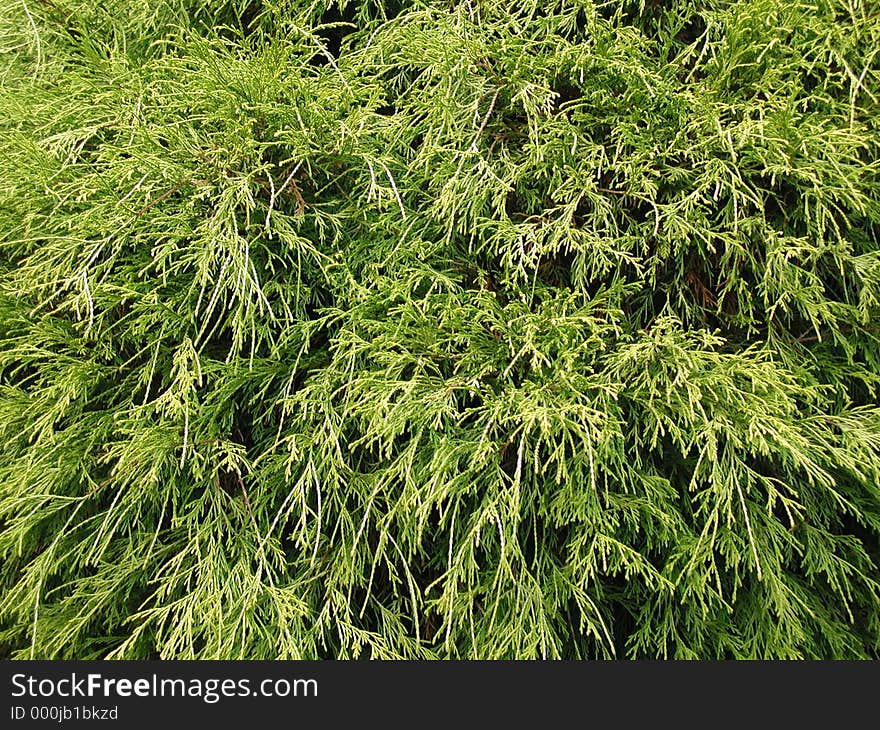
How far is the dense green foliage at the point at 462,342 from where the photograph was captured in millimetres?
1858

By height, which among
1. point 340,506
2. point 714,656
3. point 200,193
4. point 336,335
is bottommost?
point 714,656

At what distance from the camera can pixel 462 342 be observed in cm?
199

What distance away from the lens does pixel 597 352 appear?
6.63ft

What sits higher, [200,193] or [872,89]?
[872,89]

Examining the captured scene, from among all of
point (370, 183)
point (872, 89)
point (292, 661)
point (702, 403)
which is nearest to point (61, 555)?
point (292, 661)

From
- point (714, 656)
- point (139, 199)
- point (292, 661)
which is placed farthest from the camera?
point (139, 199)

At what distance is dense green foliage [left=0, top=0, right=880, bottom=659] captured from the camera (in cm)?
186

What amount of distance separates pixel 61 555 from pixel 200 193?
1177mm

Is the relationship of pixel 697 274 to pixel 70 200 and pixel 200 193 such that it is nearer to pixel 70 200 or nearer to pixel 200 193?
pixel 200 193

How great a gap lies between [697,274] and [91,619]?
211cm

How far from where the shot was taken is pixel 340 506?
6.64ft

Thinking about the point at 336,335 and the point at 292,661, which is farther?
the point at 336,335

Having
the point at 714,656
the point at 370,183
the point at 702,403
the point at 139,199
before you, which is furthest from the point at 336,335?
the point at 714,656

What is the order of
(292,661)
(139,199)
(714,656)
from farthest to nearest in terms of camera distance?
(139,199) → (714,656) → (292,661)
